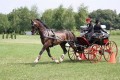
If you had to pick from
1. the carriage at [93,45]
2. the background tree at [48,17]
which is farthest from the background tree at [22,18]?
the carriage at [93,45]

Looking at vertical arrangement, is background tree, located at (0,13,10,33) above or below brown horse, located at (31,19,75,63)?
below

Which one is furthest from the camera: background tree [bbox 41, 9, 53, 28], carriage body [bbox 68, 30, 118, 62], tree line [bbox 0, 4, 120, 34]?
background tree [bbox 41, 9, 53, 28]

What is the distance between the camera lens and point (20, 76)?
1183 centimetres

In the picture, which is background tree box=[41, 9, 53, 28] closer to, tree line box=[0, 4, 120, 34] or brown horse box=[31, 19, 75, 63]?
tree line box=[0, 4, 120, 34]

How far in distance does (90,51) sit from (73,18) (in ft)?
236

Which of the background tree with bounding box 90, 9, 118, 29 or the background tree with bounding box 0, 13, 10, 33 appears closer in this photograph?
the background tree with bounding box 0, 13, 10, 33

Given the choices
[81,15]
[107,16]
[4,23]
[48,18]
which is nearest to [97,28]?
[81,15]

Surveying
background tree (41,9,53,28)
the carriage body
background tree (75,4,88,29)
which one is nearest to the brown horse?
the carriage body

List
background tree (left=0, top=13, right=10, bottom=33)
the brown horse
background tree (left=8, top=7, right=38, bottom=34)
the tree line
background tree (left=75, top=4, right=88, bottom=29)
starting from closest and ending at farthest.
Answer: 1. the brown horse
2. background tree (left=75, top=4, right=88, bottom=29)
3. the tree line
4. background tree (left=8, top=7, right=38, bottom=34)
5. background tree (left=0, top=13, right=10, bottom=33)

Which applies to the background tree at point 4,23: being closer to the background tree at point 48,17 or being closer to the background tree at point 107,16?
the background tree at point 48,17

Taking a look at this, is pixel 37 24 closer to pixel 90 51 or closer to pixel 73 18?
pixel 90 51

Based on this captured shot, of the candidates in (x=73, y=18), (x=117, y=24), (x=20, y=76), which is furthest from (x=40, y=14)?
(x=20, y=76)

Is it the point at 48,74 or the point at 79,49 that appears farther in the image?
the point at 79,49

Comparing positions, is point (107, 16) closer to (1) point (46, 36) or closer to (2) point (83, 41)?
(2) point (83, 41)
